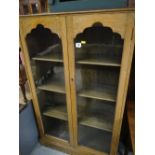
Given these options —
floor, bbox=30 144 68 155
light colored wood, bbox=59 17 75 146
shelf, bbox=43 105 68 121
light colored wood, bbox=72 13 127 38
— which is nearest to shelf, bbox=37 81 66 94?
light colored wood, bbox=59 17 75 146

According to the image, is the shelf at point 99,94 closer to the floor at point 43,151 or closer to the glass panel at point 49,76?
the glass panel at point 49,76

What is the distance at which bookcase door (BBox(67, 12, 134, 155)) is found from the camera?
117 centimetres

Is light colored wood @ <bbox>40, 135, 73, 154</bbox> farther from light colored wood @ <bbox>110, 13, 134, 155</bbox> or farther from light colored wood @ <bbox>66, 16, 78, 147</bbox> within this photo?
light colored wood @ <bbox>110, 13, 134, 155</bbox>

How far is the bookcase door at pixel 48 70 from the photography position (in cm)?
137

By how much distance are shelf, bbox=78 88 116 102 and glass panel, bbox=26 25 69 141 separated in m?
0.21

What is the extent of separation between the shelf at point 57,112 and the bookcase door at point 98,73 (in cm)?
21

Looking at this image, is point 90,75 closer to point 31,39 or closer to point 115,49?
point 115,49

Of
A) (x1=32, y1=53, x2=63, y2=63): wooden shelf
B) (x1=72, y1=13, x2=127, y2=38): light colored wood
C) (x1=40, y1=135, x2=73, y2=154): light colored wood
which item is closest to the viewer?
(x1=72, y1=13, x2=127, y2=38): light colored wood

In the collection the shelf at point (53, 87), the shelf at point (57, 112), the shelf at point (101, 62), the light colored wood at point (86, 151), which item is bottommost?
the light colored wood at point (86, 151)

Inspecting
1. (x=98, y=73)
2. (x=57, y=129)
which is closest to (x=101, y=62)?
(x=98, y=73)

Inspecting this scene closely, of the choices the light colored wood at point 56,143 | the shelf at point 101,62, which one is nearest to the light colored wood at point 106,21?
the shelf at point 101,62

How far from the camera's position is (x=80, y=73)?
1.54 m
